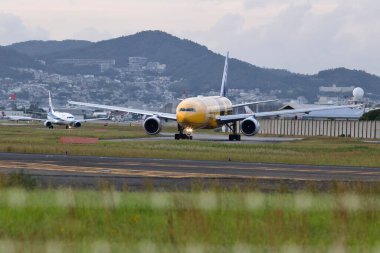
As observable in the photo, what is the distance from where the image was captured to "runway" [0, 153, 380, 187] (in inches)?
1300

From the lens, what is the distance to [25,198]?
23547mm

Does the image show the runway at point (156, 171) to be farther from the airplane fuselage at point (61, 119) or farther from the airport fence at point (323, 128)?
the airplane fuselage at point (61, 119)

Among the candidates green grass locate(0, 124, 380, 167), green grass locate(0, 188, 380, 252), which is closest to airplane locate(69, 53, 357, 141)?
green grass locate(0, 124, 380, 167)

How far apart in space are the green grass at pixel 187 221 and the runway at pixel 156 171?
6.85m

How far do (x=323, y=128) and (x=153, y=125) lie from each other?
37294mm

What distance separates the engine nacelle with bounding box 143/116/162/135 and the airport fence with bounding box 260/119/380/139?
32.4 m

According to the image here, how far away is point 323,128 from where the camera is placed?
111375mm

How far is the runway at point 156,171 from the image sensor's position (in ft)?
108

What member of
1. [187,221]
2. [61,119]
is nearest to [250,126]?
[187,221]

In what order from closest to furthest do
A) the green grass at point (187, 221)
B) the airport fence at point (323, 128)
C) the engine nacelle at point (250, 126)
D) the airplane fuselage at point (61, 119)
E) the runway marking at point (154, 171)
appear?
the green grass at point (187, 221) < the runway marking at point (154, 171) < the engine nacelle at point (250, 126) < the airport fence at point (323, 128) < the airplane fuselage at point (61, 119)

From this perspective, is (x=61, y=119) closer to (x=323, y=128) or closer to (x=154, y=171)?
(x=323, y=128)

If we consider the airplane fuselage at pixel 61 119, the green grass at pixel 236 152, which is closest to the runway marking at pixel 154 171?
the green grass at pixel 236 152

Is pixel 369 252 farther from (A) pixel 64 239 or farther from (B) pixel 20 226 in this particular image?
(B) pixel 20 226

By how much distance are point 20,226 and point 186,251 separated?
433 cm
